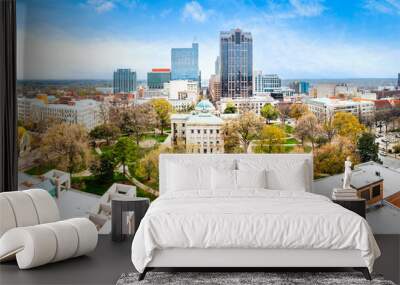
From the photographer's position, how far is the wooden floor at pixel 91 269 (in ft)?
16.7

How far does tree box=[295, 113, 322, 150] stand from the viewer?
7.90m

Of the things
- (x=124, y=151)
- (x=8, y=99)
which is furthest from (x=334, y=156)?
(x=8, y=99)

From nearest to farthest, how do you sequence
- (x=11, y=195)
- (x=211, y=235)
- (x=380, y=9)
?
(x=211, y=235)
(x=11, y=195)
(x=380, y=9)

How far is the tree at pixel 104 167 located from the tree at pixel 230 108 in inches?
59.2

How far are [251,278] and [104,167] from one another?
3322 mm

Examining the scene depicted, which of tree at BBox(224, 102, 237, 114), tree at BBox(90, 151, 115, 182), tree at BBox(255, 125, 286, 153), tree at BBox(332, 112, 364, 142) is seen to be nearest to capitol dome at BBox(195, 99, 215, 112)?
tree at BBox(224, 102, 237, 114)

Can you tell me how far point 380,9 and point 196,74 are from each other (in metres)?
2.32

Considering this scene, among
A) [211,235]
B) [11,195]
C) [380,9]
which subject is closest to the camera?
[211,235]

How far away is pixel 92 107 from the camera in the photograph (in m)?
7.95

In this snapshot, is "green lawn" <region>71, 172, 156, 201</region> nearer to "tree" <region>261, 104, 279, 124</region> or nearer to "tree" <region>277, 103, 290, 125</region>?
"tree" <region>261, 104, 279, 124</region>

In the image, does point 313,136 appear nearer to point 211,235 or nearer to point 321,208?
point 321,208

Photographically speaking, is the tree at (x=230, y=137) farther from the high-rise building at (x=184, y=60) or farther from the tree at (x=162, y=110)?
the high-rise building at (x=184, y=60)

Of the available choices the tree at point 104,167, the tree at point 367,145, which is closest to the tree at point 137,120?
the tree at point 104,167

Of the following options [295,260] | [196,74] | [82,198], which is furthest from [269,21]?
[295,260]
